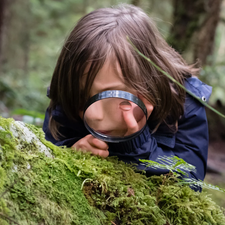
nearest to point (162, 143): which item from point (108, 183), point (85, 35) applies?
point (108, 183)

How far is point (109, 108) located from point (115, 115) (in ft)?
0.26

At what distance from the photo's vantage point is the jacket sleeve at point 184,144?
1.71 meters

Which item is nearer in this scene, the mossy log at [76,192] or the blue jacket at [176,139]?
the mossy log at [76,192]

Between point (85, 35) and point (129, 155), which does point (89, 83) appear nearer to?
point (85, 35)

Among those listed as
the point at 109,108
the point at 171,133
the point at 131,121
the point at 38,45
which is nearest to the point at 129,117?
the point at 131,121

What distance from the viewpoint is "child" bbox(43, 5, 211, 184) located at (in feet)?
5.54

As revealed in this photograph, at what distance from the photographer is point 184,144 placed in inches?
81.7

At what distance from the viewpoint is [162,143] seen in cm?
193

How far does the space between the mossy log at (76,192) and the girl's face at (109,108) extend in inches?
12.0

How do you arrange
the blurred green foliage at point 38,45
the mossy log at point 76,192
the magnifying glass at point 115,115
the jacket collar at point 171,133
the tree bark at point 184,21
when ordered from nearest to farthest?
1. the mossy log at point 76,192
2. the magnifying glass at point 115,115
3. the jacket collar at point 171,133
4. the tree bark at point 184,21
5. the blurred green foliage at point 38,45

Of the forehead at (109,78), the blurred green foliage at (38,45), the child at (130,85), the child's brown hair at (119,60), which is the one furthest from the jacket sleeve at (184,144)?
the blurred green foliage at (38,45)

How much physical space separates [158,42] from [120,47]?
0.56 m

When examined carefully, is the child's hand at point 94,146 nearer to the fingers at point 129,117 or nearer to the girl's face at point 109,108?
the girl's face at point 109,108

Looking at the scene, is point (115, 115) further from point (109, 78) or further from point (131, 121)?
point (109, 78)
